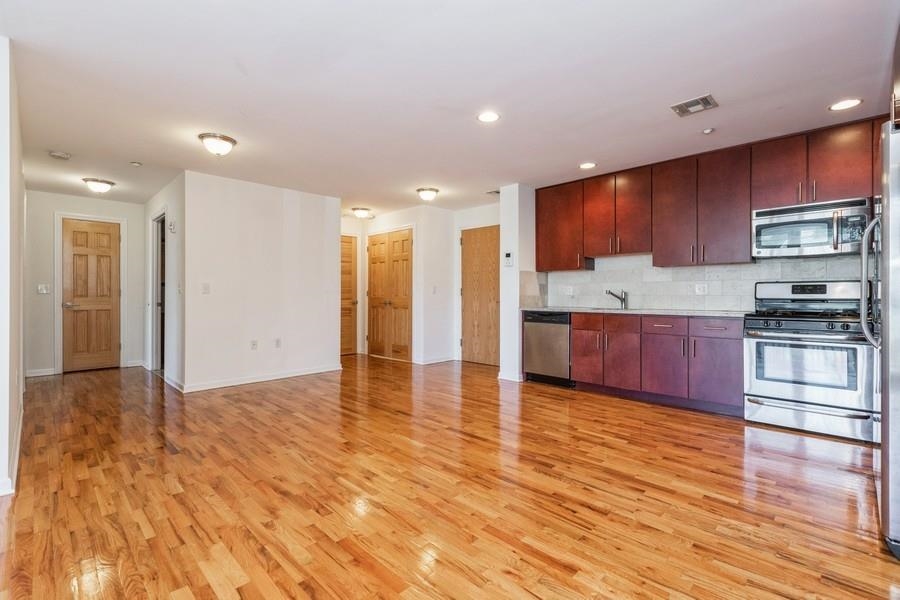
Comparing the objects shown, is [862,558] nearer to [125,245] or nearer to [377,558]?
[377,558]

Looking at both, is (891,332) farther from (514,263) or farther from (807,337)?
(514,263)

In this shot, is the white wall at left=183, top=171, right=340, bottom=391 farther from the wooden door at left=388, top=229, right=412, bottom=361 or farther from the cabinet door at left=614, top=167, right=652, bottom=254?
the cabinet door at left=614, top=167, right=652, bottom=254

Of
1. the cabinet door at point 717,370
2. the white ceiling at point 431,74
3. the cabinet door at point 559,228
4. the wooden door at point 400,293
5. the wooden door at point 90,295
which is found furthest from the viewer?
the wooden door at point 400,293

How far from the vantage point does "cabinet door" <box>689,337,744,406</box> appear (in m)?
3.74

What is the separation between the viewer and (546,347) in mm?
5078

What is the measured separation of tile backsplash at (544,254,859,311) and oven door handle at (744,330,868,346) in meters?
0.63

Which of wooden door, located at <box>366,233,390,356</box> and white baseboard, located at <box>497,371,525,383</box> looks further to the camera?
wooden door, located at <box>366,233,390,356</box>

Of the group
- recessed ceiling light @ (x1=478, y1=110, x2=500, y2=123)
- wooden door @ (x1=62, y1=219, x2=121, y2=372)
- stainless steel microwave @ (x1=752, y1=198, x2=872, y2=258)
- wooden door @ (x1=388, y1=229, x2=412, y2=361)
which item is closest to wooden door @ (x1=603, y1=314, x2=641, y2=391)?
stainless steel microwave @ (x1=752, y1=198, x2=872, y2=258)

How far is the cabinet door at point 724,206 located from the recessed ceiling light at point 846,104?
77cm

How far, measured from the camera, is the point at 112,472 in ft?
8.62

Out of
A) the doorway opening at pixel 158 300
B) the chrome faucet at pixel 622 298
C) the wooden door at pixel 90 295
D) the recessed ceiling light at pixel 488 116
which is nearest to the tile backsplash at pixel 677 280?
the chrome faucet at pixel 622 298

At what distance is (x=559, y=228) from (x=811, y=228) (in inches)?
93.5

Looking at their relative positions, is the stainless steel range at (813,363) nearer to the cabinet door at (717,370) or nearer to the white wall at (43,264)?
the cabinet door at (717,370)

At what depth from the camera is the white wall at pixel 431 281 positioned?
263 inches
